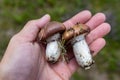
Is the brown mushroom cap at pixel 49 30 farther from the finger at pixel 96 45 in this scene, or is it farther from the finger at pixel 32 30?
the finger at pixel 96 45

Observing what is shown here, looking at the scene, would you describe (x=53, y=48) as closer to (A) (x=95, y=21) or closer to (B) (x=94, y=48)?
(B) (x=94, y=48)

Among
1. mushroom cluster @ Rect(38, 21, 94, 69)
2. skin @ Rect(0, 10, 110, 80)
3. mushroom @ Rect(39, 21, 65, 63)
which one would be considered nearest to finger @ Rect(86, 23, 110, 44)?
skin @ Rect(0, 10, 110, 80)

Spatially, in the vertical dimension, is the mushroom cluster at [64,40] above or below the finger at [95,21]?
below

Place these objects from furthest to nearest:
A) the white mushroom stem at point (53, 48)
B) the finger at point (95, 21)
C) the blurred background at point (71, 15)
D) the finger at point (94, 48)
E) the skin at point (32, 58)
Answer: the blurred background at point (71, 15) < the finger at point (95, 21) < the finger at point (94, 48) < the white mushroom stem at point (53, 48) < the skin at point (32, 58)

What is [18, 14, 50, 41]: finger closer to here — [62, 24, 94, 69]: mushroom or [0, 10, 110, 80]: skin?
[0, 10, 110, 80]: skin

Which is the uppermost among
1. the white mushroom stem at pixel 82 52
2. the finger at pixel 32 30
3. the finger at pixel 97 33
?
the finger at pixel 32 30

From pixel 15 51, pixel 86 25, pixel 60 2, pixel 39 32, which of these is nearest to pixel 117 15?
pixel 60 2

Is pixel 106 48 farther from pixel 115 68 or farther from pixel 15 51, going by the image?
pixel 15 51

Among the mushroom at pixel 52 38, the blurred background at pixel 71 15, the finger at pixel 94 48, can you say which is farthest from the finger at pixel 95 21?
the blurred background at pixel 71 15
